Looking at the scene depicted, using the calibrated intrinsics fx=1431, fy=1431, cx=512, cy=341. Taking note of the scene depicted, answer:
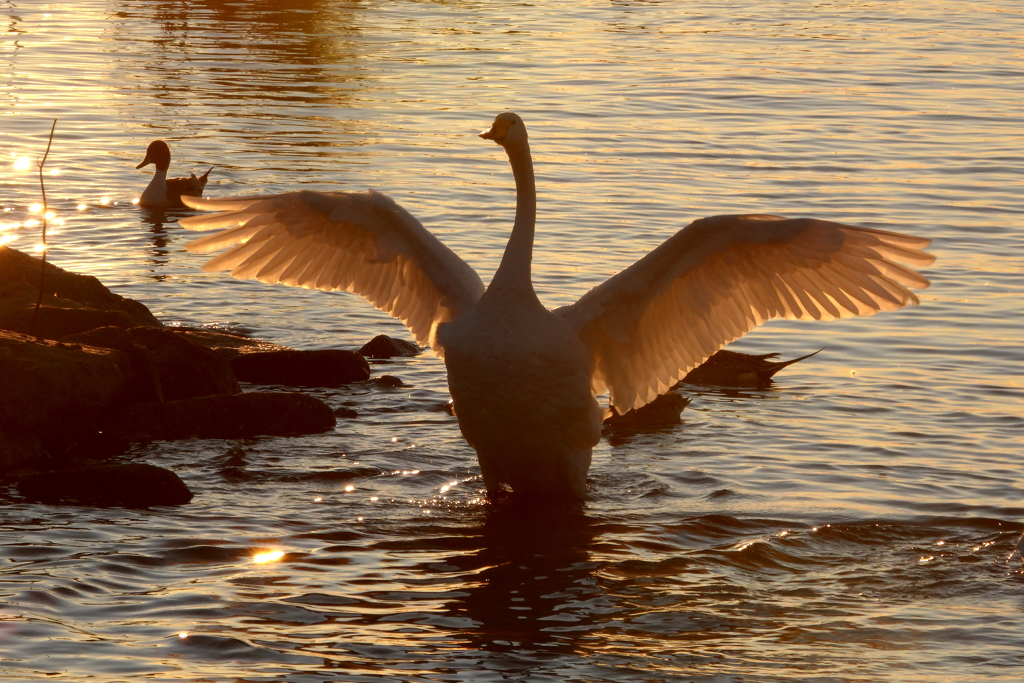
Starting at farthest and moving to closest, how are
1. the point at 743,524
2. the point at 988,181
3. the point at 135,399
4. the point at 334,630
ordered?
the point at 988,181
the point at 135,399
the point at 743,524
the point at 334,630

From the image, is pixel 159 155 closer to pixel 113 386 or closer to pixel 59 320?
pixel 59 320

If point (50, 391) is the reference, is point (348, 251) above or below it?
above

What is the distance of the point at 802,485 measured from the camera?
9.59 metres

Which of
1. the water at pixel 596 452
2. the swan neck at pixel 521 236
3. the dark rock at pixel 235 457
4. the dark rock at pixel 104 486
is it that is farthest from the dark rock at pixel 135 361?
the swan neck at pixel 521 236

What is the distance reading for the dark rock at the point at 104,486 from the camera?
8500 millimetres

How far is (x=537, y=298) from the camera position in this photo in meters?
8.74

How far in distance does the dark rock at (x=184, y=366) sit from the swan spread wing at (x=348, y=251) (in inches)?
45.0

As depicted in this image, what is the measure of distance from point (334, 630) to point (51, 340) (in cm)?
390

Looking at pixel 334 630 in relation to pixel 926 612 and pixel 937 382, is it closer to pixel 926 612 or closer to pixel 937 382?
pixel 926 612

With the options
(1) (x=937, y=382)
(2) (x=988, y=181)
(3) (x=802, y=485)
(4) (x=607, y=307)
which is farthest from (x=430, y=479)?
(2) (x=988, y=181)

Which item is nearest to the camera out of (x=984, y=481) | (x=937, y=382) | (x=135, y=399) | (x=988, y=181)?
(x=984, y=481)

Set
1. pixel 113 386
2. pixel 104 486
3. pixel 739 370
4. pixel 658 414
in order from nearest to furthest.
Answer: pixel 104 486 → pixel 113 386 → pixel 658 414 → pixel 739 370

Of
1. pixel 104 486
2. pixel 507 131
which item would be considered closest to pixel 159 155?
pixel 104 486

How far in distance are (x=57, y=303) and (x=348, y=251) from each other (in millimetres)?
2970
